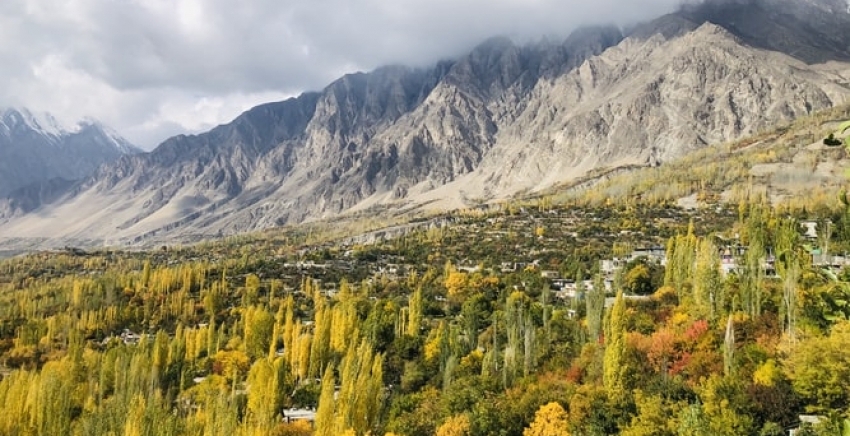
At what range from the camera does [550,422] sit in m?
39.4

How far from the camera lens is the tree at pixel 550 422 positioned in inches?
1524

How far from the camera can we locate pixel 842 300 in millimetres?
5930

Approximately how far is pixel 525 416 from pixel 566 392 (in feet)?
12.2

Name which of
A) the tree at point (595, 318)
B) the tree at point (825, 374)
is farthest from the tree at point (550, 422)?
the tree at point (595, 318)

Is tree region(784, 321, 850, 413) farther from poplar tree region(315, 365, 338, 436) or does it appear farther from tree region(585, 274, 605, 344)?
poplar tree region(315, 365, 338, 436)

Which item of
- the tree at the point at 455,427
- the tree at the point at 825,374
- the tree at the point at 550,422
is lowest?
the tree at the point at 455,427

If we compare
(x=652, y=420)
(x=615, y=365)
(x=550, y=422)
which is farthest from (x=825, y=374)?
(x=550, y=422)

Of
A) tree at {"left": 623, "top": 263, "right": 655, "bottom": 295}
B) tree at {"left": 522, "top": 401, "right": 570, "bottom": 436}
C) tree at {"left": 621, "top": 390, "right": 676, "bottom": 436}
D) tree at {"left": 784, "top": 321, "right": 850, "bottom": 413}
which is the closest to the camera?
tree at {"left": 621, "top": 390, "right": 676, "bottom": 436}

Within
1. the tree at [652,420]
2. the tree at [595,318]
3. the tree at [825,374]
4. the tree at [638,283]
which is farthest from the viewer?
the tree at [638,283]

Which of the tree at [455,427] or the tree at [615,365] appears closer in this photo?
the tree at [455,427]

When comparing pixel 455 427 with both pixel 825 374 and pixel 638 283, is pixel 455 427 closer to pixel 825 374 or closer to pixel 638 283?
pixel 825 374

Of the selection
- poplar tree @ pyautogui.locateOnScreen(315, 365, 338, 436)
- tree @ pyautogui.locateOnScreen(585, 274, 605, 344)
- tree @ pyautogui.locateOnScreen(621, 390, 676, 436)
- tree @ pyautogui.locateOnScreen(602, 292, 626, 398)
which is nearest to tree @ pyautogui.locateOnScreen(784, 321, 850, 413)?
tree @ pyautogui.locateOnScreen(621, 390, 676, 436)

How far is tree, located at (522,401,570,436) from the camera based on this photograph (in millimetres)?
38719

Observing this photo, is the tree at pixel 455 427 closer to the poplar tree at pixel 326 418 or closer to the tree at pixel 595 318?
the poplar tree at pixel 326 418
